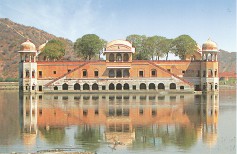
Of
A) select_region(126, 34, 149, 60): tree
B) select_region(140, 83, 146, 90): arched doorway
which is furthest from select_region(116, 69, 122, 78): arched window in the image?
select_region(126, 34, 149, 60): tree

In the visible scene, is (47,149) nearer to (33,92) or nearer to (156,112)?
(156,112)

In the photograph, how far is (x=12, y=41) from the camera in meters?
109

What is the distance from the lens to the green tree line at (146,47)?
236 ft

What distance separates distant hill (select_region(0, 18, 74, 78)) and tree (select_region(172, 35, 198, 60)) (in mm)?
33451

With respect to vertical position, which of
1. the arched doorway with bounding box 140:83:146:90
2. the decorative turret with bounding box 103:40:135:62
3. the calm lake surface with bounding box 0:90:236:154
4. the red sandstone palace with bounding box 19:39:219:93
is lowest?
the calm lake surface with bounding box 0:90:236:154

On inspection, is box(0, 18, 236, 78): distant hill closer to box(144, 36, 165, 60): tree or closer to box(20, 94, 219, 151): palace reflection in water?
box(144, 36, 165, 60): tree

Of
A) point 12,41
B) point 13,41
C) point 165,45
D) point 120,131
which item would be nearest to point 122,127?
point 120,131

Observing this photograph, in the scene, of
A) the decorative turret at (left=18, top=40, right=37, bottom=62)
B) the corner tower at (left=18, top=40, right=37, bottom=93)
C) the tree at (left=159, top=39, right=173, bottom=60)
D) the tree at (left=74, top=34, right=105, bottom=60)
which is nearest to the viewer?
the corner tower at (left=18, top=40, right=37, bottom=93)

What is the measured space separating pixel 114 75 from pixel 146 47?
1227cm

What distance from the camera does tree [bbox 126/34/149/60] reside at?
75688 millimetres

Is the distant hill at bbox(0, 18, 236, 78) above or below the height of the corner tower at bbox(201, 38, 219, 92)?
above

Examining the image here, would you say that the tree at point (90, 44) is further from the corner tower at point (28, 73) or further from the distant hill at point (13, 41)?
the distant hill at point (13, 41)

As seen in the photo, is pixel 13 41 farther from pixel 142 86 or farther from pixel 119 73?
pixel 142 86

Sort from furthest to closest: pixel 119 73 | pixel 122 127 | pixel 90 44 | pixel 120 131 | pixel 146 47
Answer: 1. pixel 146 47
2. pixel 90 44
3. pixel 119 73
4. pixel 122 127
5. pixel 120 131
